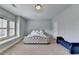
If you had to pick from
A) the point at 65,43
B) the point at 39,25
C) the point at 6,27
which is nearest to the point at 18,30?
the point at 6,27

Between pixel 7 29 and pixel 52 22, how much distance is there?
3.91 feet

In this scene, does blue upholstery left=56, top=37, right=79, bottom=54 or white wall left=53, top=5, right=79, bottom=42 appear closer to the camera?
blue upholstery left=56, top=37, right=79, bottom=54

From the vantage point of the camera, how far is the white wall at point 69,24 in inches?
92.2

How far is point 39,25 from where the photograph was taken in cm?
246

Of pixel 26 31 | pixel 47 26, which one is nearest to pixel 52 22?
pixel 47 26

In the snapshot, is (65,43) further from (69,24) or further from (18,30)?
(18,30)

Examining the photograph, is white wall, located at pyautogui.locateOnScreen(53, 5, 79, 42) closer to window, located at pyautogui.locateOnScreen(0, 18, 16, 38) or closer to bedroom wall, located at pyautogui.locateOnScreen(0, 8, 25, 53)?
bedroom wall, located at pyautogui.locateOnScreen(0, 8, 25, 53)

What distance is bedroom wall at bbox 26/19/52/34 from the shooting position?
7.79 feet

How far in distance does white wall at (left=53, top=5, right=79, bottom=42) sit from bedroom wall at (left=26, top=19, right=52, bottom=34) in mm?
208

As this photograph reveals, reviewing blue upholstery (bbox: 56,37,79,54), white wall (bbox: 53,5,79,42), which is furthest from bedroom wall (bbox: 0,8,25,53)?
blue upholstery (bbox: 56,37,79,54)

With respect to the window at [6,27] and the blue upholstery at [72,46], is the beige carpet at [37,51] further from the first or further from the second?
the window at [6,27]

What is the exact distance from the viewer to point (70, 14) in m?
2.53
